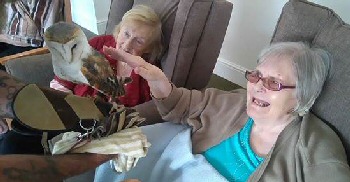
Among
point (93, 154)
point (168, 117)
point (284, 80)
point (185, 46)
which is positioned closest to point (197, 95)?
point (168, 117)

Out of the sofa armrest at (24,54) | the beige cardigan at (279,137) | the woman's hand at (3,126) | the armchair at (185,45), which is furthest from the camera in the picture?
the sofa armrest at (24,54)

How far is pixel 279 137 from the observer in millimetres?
1272

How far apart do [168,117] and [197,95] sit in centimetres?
13

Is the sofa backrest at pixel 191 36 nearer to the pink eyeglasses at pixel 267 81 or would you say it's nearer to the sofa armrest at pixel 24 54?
the pink eyeglasses at pixel 267 81

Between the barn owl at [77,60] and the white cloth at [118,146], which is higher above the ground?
the barn owl at [77,60]

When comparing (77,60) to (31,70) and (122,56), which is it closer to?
(122,56)

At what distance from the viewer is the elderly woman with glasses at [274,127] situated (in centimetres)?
120

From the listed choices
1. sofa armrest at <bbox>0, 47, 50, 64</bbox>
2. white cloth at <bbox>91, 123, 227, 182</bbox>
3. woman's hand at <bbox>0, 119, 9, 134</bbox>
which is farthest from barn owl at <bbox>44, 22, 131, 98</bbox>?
sofa armrest at <bbox>0, 47, 50, 64</bbox>

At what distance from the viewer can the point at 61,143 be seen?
96 cm

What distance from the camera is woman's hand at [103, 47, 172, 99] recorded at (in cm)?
134

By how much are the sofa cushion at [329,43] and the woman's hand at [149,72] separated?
16.4 inches

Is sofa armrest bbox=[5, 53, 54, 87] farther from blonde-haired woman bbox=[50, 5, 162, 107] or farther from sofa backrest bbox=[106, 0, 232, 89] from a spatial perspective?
sofa backrest bbox=[106, 0, 232, 89]

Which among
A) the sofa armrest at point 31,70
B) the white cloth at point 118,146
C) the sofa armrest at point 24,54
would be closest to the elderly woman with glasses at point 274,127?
the white cloth at point 118,146

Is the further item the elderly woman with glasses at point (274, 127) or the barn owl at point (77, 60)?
the elderly woman with glasses at point (274, 127)
